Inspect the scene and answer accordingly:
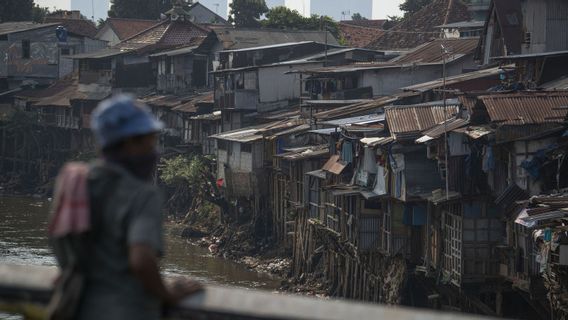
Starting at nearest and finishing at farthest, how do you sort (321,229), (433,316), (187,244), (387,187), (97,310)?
(433,316)
(97,310)
(387,187)
(321,229)
(187,244)

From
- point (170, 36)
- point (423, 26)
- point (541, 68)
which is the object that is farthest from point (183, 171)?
point (541, 68)

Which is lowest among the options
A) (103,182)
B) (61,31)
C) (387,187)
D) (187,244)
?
(187,244)

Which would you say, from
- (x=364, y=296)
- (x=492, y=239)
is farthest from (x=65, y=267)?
(x=364, y=296)

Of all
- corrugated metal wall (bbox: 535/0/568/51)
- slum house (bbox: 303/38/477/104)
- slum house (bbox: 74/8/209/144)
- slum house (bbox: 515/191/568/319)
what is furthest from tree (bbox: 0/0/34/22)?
slum house (bbox: 515/191/568/319)

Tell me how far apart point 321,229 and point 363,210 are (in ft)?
12.5

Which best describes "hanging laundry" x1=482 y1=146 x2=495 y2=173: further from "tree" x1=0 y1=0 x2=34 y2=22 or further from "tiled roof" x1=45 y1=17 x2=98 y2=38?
"tree" x1=0 y1=0 x2=34 y2=22

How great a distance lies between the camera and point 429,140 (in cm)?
2589

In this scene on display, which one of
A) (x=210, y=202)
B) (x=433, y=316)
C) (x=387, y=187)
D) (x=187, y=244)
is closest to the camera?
(x=433, y=316)

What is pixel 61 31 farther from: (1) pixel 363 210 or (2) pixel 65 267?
(2) pixel 65 267

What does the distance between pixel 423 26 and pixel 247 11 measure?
18.5m

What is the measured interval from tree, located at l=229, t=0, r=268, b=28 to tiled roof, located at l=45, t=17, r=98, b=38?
28.5 feet

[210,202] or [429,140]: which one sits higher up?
[429,140]

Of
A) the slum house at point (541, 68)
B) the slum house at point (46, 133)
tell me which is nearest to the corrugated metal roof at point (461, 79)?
the slum house at point (541, 68)

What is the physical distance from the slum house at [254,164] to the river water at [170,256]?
7.87 ft
